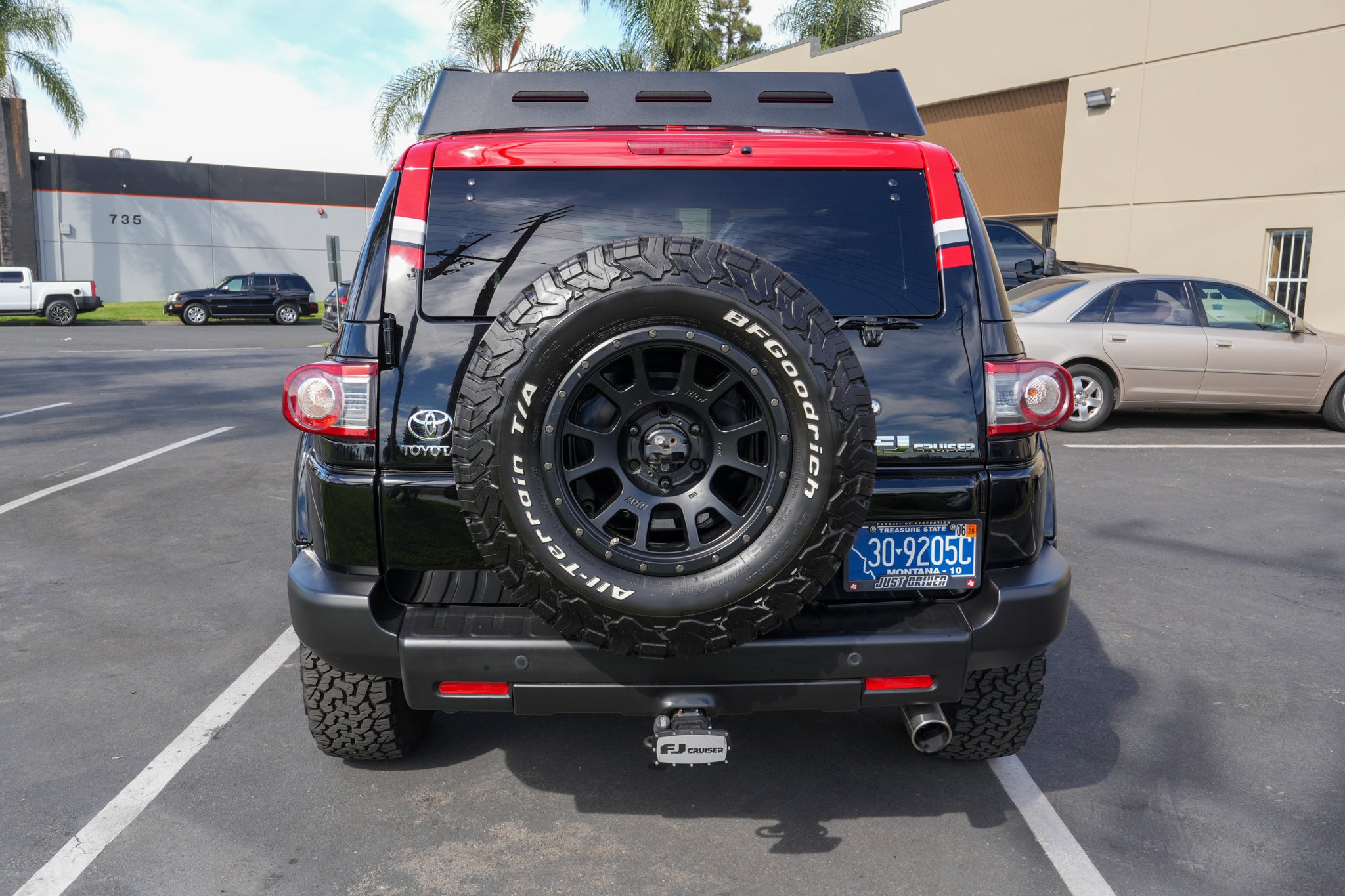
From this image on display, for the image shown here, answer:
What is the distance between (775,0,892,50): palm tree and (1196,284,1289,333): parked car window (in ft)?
65.4

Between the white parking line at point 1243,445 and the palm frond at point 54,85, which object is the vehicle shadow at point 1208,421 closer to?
the white parking line at point 1243,445

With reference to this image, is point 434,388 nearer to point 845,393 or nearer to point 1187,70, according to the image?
point 845,393

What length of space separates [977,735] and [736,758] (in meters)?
0.80

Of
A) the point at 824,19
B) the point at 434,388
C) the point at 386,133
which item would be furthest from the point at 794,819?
the point at 824,19

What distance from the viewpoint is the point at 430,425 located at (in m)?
2.69

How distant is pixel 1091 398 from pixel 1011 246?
4.86 meters

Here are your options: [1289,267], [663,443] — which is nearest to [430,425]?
[663,443]

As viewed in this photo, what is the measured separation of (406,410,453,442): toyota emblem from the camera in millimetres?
2682

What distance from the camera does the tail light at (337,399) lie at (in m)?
2.72

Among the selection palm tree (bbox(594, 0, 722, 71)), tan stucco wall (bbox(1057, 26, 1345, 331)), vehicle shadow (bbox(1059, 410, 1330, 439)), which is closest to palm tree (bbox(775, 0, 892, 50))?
palm tree (bbox(594, 0, 722, 71))

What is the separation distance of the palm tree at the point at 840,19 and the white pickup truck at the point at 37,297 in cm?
2183

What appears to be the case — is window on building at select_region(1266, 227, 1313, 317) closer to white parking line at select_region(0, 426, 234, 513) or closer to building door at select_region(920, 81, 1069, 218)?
building door at select_region(920, 81, 1069, 218)

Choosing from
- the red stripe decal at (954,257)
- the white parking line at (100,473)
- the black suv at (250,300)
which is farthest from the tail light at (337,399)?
the black suv at (250,300)

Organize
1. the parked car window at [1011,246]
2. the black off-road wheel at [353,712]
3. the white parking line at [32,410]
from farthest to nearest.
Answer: the parked car window at [1011,246], the white parking line at [32,410], the black off-road wheel at [353,712]
